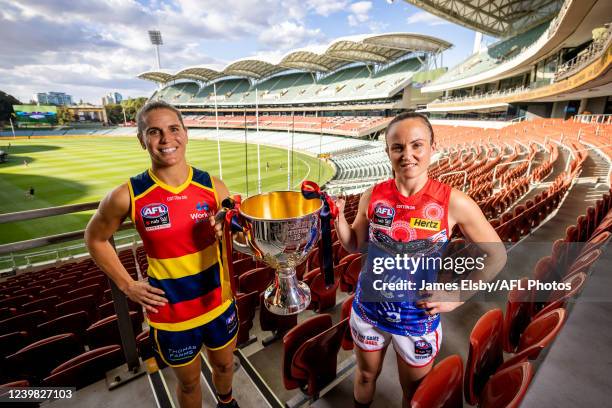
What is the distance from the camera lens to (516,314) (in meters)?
2.18

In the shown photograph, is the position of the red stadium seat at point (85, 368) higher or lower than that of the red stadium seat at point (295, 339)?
lower

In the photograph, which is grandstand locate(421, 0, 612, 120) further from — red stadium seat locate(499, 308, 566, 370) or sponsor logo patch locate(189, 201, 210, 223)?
sponsor logo patch locate(189, 201, 210, 223)

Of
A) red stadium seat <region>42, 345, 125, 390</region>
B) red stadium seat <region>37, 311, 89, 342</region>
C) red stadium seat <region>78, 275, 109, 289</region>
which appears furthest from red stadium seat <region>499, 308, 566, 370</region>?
red stadium seat <region>78, 275, 109, 289</region>

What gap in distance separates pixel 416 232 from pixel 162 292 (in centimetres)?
130

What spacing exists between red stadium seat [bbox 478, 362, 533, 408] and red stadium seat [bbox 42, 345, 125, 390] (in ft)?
7.34

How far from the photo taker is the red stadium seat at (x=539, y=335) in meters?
1.47

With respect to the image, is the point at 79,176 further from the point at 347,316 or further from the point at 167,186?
the point at 347,316

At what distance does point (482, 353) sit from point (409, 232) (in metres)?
0.85

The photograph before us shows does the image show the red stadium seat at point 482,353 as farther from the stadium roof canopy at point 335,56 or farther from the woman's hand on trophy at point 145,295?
the stadium roof canopy at point 335,56

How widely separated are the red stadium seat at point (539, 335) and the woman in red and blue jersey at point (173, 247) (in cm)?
159

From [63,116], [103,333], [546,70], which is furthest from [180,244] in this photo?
[63,116]

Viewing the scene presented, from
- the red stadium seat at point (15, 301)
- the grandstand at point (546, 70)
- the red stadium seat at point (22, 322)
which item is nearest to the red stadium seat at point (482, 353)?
the red stadium seat at point (22, 322)

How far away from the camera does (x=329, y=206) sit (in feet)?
4.25

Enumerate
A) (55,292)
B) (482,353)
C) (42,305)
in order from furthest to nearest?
(55,292) → (42,305) → (482,353)
